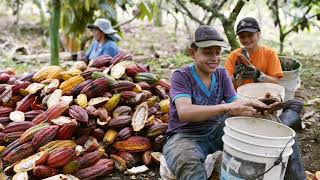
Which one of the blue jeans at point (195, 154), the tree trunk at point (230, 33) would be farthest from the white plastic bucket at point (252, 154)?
the tree trunk at point (230, 33)

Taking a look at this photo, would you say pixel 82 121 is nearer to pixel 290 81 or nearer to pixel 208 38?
pixel 208 38

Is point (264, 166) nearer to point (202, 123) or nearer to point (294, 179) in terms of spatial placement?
point (294, 179)

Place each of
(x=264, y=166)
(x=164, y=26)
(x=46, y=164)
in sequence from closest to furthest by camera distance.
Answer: (x=264, y=166) < (x=46, y=164) < (x=164, y=26)

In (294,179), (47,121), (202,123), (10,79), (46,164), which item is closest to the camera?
(294,179)

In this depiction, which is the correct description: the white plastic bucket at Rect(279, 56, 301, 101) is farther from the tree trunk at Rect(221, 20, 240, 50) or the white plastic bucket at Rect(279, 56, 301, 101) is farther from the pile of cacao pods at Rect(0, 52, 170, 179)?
the tree trunk at Rect(221, 20, 240, 50)

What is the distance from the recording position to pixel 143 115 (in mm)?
4172

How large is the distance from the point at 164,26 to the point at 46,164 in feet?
38.7

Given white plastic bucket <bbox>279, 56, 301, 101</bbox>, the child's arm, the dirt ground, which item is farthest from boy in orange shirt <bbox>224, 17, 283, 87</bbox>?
the child's arm

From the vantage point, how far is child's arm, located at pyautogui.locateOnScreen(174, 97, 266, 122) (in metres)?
2.72

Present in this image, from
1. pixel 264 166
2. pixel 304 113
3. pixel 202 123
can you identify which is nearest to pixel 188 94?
pixel 202 123

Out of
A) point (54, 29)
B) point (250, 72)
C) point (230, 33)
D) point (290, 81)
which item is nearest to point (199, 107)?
point (250, 72)

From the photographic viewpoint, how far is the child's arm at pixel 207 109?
8.93 feet

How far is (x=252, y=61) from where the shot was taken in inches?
172

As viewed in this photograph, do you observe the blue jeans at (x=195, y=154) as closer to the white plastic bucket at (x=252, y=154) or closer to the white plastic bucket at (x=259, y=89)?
the white plastic bucket at (x=252, y=154)
